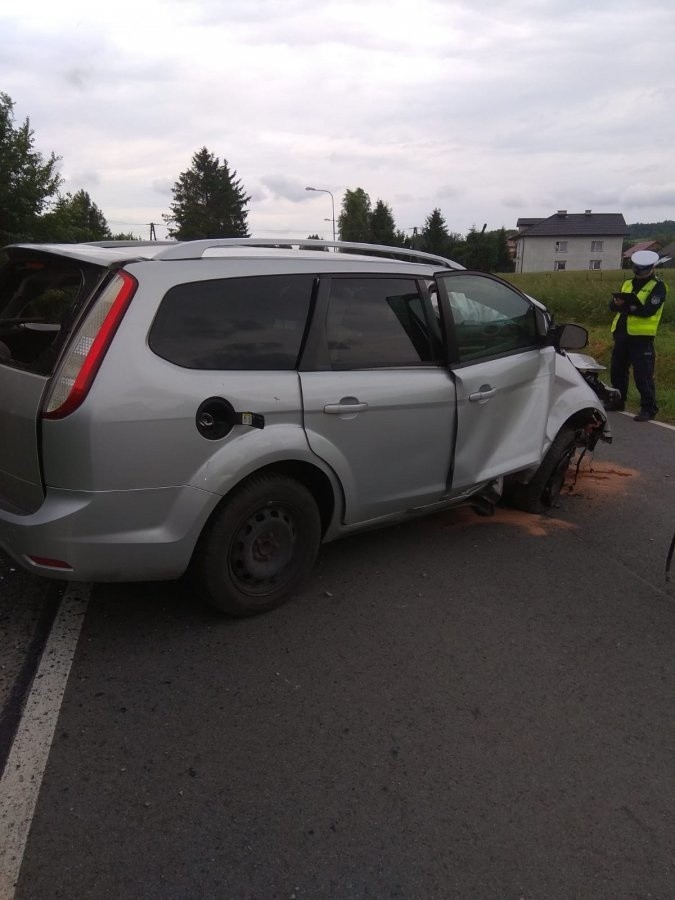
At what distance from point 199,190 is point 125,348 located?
281ft

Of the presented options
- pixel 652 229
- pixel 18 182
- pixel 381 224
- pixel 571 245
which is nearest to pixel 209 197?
pixel 381 224

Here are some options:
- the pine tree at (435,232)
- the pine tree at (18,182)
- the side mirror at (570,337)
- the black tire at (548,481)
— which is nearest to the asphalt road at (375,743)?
the black tire at (548,481)

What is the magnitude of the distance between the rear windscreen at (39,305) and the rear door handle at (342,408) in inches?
45.6

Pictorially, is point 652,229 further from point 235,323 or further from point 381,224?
point 235,323

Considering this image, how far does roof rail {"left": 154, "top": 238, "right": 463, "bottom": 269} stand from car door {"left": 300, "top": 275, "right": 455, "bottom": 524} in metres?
0.30

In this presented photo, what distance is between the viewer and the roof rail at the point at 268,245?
2.99 meters

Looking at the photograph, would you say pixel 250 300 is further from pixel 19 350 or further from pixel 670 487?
pixel 670 487

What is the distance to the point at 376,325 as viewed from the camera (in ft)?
11.8

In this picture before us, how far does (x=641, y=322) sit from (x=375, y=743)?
711cm

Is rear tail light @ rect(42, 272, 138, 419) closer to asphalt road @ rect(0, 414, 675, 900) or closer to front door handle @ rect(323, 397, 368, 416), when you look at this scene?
front door handle @ rect(323, 397, 368, 416)

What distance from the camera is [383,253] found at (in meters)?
3.96

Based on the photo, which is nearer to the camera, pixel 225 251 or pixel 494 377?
pixel 225 251

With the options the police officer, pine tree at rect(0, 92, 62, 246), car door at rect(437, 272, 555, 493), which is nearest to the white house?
pine tree at rect(0, 92, 62, 246)

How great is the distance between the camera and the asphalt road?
202cm
